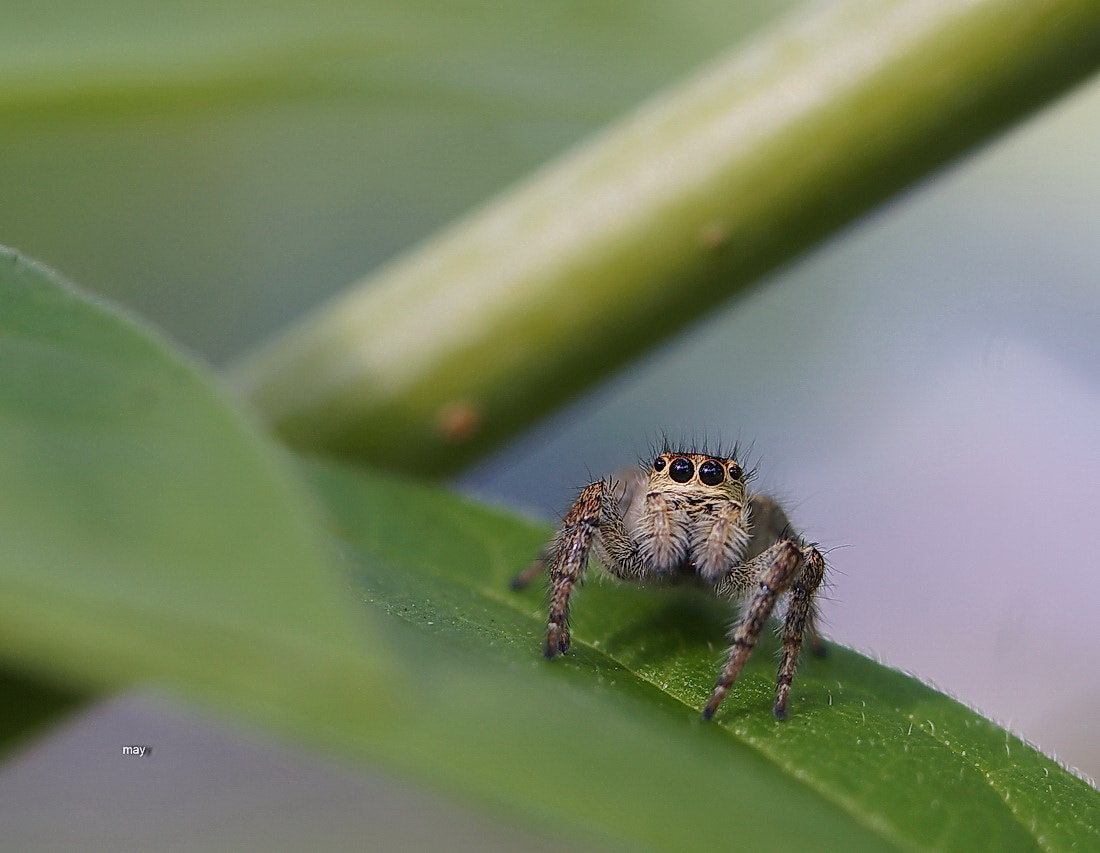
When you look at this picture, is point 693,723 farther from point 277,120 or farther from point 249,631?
point 277,120

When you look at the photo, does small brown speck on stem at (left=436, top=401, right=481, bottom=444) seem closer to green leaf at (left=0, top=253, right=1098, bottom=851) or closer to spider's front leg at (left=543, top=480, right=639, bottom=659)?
spider's front leg at (left=543, top=480, right=639, bottom=659)

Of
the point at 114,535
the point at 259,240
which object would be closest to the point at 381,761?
the point at 114,535

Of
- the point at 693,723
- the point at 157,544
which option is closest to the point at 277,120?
the point at 693,723

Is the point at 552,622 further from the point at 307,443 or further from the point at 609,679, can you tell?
the point at 307,443

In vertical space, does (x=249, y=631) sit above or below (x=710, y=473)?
below

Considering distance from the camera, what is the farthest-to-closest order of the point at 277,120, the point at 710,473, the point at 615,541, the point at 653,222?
the point at 277,120 → the point at 710,473 → the point at 615,541 → the point at 653,222

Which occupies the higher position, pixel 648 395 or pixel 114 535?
pixel 648 395

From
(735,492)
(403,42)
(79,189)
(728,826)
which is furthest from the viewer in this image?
(79,189)
